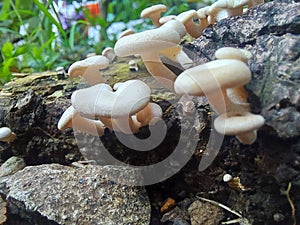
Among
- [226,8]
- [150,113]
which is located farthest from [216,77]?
[226,8]

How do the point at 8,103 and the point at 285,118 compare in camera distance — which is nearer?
the point at 285,118

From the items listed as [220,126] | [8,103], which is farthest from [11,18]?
[220,126]

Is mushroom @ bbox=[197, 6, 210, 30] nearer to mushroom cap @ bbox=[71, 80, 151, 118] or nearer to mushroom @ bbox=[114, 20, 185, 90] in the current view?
mushroom @ bbox=[114, 20, 185, 90]

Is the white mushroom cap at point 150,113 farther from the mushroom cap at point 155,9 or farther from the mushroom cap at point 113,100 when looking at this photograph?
the mushroom cap at point 155,9

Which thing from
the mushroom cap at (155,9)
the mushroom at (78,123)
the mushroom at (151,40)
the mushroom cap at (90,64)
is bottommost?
the mushroom at (78,123)

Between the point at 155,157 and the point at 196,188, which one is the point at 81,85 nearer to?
the point at 155,157

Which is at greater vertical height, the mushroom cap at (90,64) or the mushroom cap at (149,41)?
the mushroom cap at (149,41)

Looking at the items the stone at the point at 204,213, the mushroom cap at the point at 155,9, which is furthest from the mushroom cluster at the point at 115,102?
the mushroom cap at the point at 155,9
